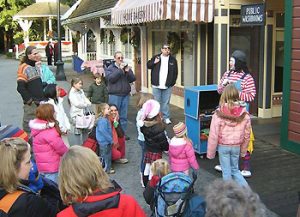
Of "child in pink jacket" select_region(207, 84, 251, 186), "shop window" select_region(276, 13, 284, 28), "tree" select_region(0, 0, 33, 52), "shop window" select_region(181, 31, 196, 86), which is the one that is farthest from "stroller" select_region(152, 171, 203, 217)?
"tree" select_region(0, 0, 33, 52)

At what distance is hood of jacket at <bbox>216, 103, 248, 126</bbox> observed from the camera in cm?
543

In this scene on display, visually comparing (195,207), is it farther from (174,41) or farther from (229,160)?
(174,41)

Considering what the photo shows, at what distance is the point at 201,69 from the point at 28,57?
476cm

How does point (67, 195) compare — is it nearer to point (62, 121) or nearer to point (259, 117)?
point (62, 121)

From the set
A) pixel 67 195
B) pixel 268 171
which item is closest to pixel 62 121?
pixel 268 171

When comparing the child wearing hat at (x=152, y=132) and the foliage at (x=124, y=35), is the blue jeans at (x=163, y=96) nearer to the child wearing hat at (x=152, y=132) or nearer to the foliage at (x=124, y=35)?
the child wearing hat at (x=152, y=132)

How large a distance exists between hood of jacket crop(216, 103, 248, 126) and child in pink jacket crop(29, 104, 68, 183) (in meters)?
1.88

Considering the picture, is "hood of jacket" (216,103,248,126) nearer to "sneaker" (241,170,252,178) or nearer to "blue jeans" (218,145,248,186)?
"blue jeans" (218,145,248,186)

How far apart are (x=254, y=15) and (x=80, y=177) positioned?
602cm

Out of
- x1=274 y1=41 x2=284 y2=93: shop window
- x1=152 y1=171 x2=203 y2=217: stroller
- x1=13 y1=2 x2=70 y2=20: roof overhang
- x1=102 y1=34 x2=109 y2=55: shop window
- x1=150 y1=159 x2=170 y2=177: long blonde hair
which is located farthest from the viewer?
x1=13 y1=2 x2=70 y2=20: roof overhang

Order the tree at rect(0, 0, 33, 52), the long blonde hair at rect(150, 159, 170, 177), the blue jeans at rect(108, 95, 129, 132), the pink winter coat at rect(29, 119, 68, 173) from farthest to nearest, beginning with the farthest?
the tree at rect(0, 0, 33, 52), the blue jeans at rect(108, 95, 129, 132), the pink winter coat at rect(29, 119, 68, 173), the long blonde hair at rect(150, 159, 170, 177)

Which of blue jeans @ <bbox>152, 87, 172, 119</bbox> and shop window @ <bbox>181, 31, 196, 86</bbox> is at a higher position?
shop window @ <bbox>181, 31, 196, 86</bbox>

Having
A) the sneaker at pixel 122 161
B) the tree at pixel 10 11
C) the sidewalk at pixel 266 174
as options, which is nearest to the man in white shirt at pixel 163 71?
the sidewalk at pixel 266 174

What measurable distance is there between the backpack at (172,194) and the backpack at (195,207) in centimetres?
10
